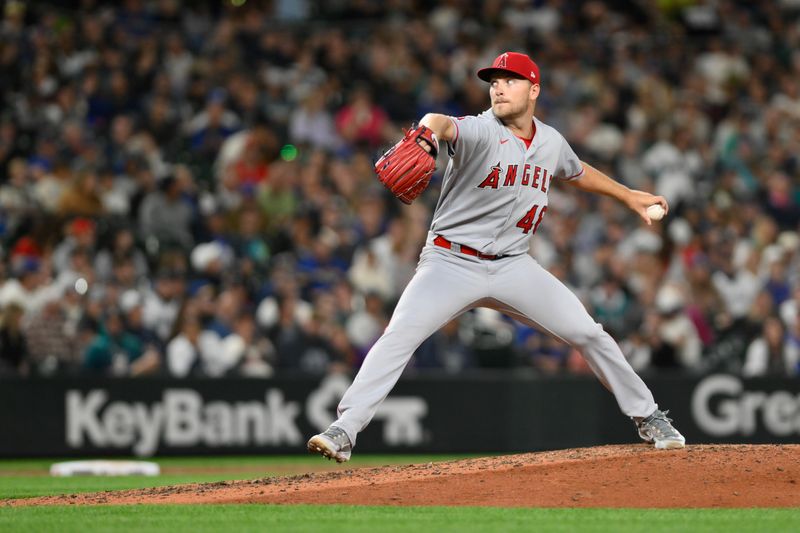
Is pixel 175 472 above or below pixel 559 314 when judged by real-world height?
below

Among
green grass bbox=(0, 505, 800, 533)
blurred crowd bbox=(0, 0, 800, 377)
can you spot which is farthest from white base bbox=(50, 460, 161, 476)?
green grass bbox=(0, 505, 800, 533)

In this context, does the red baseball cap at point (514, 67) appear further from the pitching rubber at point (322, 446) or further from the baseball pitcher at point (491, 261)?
the pitching rubber at point (322, 446)

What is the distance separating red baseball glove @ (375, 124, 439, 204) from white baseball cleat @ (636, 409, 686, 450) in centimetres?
195

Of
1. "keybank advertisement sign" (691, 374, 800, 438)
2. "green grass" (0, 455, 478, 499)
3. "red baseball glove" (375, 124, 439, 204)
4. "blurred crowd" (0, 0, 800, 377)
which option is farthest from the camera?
"keybank advertisement sign" (691, 374, 800, 438)

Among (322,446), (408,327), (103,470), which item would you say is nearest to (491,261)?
(408,327)

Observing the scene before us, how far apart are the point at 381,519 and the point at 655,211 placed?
237 cm

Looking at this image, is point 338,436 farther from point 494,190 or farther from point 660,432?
point 660,432

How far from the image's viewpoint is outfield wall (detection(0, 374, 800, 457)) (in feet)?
40.0

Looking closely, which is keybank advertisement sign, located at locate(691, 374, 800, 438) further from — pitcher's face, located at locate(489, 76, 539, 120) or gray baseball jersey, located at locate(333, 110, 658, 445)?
pitcher's face, located at locate(489, 76, 539, 120)

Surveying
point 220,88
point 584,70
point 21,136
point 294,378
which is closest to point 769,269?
point 584,70

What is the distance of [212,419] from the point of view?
1241 cm

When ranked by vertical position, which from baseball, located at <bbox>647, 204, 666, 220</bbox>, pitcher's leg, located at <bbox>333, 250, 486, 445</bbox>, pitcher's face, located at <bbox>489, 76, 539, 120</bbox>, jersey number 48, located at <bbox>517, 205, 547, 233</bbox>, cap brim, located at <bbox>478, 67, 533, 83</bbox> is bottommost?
pitcher's leg, located at <bbox>333, 250, 486, 445</bbox>

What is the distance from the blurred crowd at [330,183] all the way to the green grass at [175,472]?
0.93 m

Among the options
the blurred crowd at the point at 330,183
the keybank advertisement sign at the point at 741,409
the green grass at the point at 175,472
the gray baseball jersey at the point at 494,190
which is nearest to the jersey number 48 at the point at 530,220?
the gray baseball jersey at the point at 494,190
